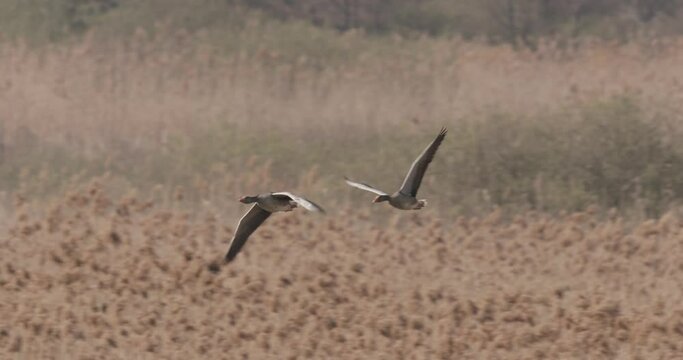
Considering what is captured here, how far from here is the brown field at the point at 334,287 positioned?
26.3 feet

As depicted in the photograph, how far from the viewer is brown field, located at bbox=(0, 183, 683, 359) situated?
8.02m

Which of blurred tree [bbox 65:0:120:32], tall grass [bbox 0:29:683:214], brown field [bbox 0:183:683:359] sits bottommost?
brown field [bbox 0:183:683:359]

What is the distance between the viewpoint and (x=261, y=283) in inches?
353

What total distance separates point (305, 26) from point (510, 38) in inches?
168

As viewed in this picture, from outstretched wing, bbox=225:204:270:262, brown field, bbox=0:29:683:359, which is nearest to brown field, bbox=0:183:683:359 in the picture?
brown field, bbox=0:29:683:359

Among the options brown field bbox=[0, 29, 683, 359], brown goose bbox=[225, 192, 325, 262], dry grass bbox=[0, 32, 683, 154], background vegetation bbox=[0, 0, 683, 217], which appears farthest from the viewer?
dry grass bbox=[0, 32, 683, 154]

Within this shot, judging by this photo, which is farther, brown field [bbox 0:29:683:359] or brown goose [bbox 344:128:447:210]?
brown field [bbox 0:29:683:359]

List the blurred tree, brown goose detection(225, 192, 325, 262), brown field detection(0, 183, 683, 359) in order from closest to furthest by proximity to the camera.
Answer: brown goose detection(225, 192, 325, 262) → brown field detection(0, 183, 683, 359) → the blurred tree

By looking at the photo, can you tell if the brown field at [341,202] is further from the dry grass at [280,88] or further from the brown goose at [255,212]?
the brown goose at [255,212]

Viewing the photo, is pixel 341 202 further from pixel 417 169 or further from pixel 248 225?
pixel 417 169

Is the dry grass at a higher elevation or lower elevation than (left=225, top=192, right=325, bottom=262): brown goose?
higher

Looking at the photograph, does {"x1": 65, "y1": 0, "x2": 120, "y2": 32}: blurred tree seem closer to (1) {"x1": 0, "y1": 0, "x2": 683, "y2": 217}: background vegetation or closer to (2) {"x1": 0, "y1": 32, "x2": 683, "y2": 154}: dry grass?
(1) {"x1": 0, "y1": 0, "x2": 683, "y2": 217}: background vegetation

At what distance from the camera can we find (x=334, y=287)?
901 centimetres

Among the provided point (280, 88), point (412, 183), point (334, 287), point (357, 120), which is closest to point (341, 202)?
point (357, 120)
